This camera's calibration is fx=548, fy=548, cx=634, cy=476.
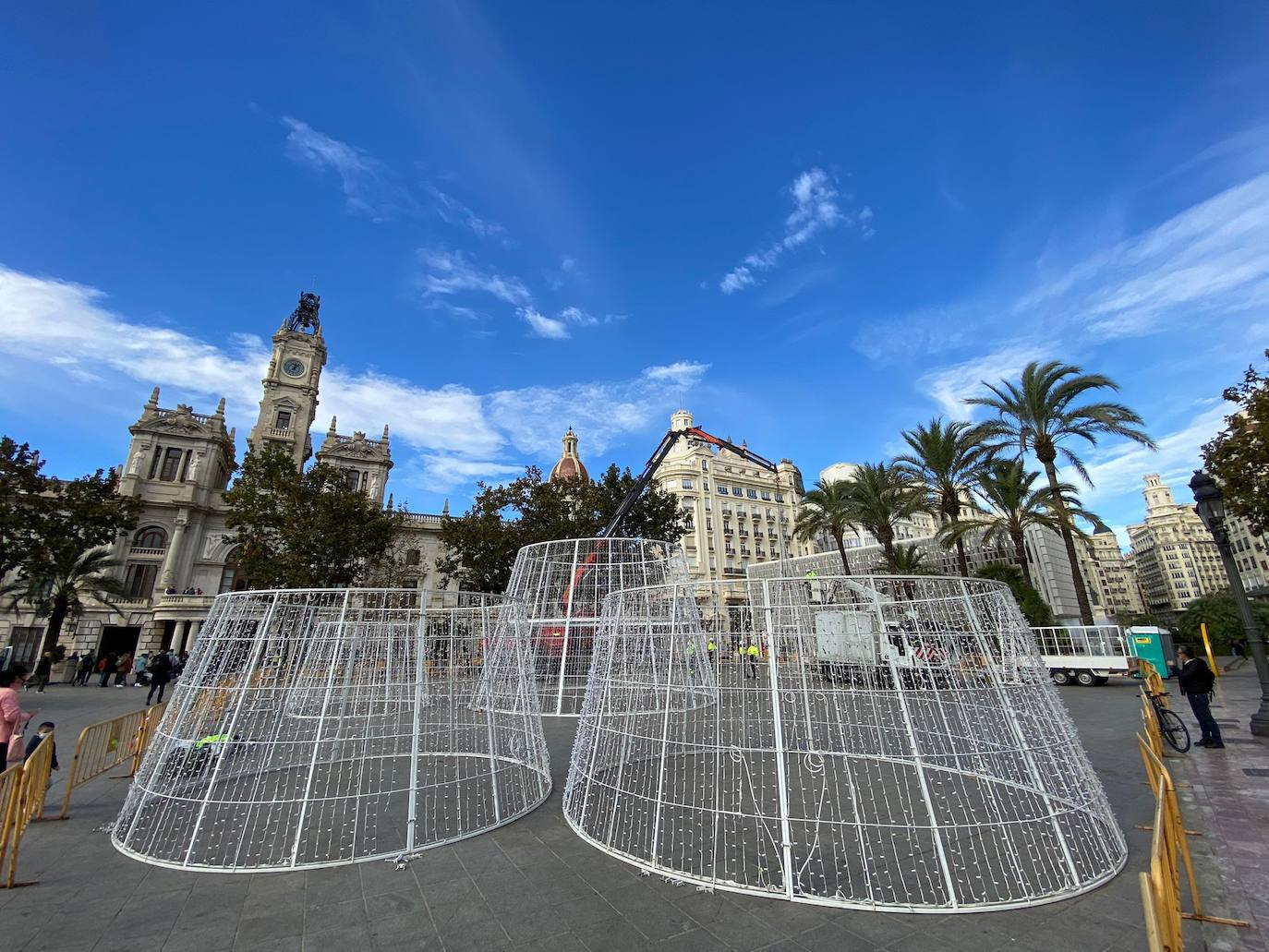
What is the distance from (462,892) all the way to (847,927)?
9.57 ft

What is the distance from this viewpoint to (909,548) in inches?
1687

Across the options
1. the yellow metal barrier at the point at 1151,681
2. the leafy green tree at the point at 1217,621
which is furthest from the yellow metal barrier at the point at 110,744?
the leafy green tree at the point at 1217,621

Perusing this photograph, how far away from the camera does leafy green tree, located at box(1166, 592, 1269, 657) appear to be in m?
33.1

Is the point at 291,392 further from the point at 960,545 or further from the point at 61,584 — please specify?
the point at 960,545

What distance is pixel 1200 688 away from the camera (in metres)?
9.09

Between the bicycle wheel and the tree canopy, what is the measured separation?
20.8m

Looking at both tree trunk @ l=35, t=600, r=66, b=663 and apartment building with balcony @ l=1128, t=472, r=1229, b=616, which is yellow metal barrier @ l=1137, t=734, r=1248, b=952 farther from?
apartment building with balcony @ l=1128, t=472, r=1229, b=616

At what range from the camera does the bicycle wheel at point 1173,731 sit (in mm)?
9422

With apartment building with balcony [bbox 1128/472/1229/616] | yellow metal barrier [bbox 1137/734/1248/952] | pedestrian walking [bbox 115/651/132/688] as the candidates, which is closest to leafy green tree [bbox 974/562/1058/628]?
yellow metal barrier [bbox 1137/734/1248/952]

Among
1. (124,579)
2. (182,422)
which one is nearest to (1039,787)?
(124,579)

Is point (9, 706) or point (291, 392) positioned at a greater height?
point (291, 392)

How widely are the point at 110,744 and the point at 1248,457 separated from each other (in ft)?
85.6

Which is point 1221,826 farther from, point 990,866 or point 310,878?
point 310,878

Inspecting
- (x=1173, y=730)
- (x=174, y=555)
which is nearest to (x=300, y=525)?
(x=174, y=555)
